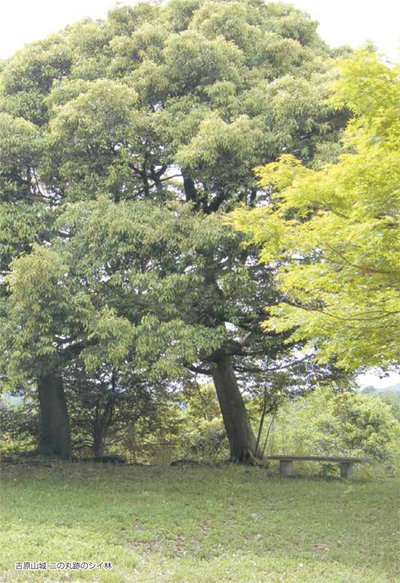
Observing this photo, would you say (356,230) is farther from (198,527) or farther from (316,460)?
(316,460)

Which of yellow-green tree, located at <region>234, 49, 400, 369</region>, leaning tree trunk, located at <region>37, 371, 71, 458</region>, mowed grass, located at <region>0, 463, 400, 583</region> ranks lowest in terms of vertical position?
mowed grass, located at <region>0, 463, 400, 583</region>

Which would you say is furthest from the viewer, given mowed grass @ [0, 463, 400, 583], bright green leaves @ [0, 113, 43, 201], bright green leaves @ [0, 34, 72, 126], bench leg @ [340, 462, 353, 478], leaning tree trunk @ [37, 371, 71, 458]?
leaning tree trunk @ [37, 371, 71, 458]

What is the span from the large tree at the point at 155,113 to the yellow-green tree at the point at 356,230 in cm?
214

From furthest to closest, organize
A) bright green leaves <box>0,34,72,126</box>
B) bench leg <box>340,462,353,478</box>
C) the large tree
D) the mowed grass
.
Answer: bench leg <box>340,462,353,478</box>
bright green leaves <box>0,34,72,126</box>
the large tree
the mowed grass

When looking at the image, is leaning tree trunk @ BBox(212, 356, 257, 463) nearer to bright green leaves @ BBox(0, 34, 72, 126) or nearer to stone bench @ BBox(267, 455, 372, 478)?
stone bench @ BBox(267, 455, 372, 478)

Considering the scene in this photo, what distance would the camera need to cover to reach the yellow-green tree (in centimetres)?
478

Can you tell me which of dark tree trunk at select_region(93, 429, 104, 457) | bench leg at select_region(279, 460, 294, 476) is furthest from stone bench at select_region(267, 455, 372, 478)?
dark tree trunk at select_region(93, 429, 104, 457)

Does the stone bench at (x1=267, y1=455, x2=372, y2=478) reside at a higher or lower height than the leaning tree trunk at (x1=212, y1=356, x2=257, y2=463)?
lower

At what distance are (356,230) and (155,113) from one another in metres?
5.35

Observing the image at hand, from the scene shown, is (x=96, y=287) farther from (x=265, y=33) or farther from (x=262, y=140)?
(x=265, y=33)

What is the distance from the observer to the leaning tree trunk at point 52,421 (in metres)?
11.0

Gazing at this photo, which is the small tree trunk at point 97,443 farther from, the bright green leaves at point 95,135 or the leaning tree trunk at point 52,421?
the bright green leaves at point 95,135

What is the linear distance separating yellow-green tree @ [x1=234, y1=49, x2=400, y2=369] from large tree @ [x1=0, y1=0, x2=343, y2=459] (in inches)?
84.2

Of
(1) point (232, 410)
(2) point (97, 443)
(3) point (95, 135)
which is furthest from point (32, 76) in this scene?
(2) point (97, 443)
